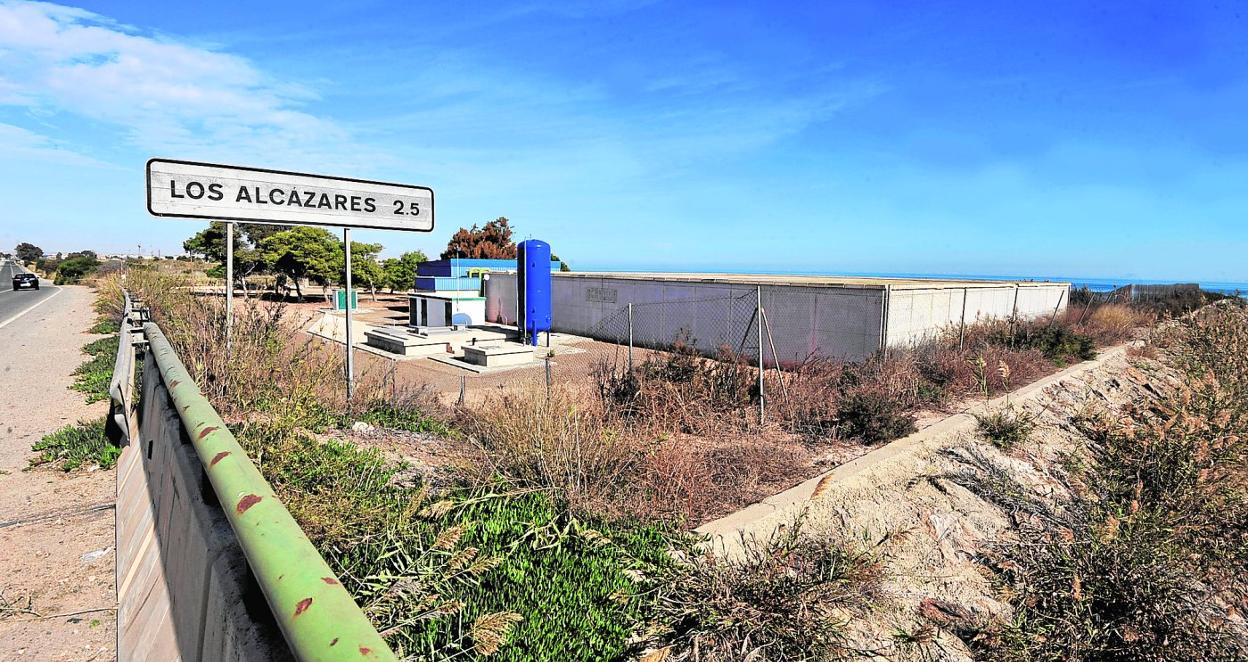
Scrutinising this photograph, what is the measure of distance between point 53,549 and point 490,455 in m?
2.85

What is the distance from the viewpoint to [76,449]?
608 centimetres

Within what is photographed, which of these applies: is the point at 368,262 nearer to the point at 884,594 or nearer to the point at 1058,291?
the point at 1058,291

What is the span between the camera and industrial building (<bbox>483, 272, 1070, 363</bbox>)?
1517cm

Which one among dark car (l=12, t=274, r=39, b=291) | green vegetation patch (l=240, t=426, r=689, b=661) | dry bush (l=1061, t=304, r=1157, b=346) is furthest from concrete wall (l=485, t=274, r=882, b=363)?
dark car (l=12, t=274, r=39, b=291)

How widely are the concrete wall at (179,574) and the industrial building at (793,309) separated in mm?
8041

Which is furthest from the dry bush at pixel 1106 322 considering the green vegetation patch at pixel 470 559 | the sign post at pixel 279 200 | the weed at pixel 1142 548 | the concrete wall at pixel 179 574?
the concrete wall at pixel 179 574

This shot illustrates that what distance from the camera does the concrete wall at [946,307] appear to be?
49.4ft

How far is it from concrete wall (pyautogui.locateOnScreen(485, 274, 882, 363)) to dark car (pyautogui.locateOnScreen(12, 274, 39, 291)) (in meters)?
33.2

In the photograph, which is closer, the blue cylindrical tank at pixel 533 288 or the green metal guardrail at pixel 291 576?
the green metal guardrail at pixel 291 576

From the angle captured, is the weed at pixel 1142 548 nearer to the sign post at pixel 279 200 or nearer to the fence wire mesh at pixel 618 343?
the fence wire mesh at pixel 618 343

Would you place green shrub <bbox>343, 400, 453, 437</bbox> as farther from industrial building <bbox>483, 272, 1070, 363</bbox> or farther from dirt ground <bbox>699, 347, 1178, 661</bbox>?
industrial building <bbox>483, 272, 1070, 363</bbox>

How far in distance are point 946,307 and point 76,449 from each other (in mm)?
17470

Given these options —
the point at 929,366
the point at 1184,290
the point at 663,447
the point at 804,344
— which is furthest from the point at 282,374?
the point at 1184,290

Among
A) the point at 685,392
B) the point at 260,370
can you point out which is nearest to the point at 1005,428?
the point at 685,392
